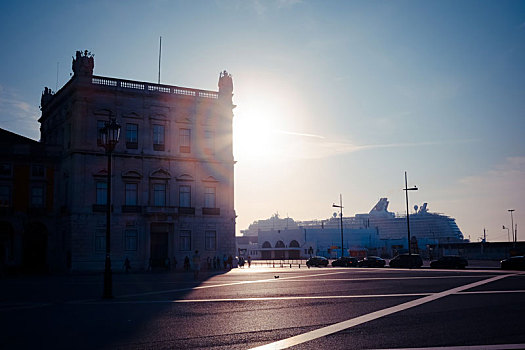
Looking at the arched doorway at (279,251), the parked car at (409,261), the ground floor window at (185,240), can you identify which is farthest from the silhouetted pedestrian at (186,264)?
the arched doorway at (279,251)

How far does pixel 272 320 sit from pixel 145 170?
42783 mm

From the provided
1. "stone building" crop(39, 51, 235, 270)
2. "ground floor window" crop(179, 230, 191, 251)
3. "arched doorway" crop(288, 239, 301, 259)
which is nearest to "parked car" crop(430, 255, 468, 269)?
"stone building" crop(39, 51, 235, 270)

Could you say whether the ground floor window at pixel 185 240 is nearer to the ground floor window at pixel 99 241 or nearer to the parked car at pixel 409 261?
the ground floor window at pixel 99 241

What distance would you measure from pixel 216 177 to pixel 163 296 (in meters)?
37.1

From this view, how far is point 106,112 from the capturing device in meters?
53.9

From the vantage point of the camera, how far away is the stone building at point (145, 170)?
5219 cm

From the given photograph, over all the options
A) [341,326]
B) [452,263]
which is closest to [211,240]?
[452,263]

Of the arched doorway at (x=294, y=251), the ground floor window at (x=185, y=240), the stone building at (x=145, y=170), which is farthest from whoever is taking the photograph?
the arched doorway at (x=294, y=251)

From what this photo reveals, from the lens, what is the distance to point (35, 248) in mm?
54719

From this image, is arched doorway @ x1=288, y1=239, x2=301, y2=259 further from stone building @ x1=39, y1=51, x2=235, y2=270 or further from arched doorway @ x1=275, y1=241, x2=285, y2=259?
stone building @ x1=39, y1=51, x2=235, y2=270

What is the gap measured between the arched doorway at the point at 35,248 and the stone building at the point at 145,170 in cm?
283

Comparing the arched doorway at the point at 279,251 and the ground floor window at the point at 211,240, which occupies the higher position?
the ground floor window at the point at 211,240

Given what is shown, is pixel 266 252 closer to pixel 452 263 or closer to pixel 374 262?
pixel 374 262

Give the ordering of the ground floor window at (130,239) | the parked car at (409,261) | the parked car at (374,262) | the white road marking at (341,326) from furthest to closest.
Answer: the parked car at (374,262), the parked car at (409,261), the ground floor window at (130,239), the white road marking at (341,326)
